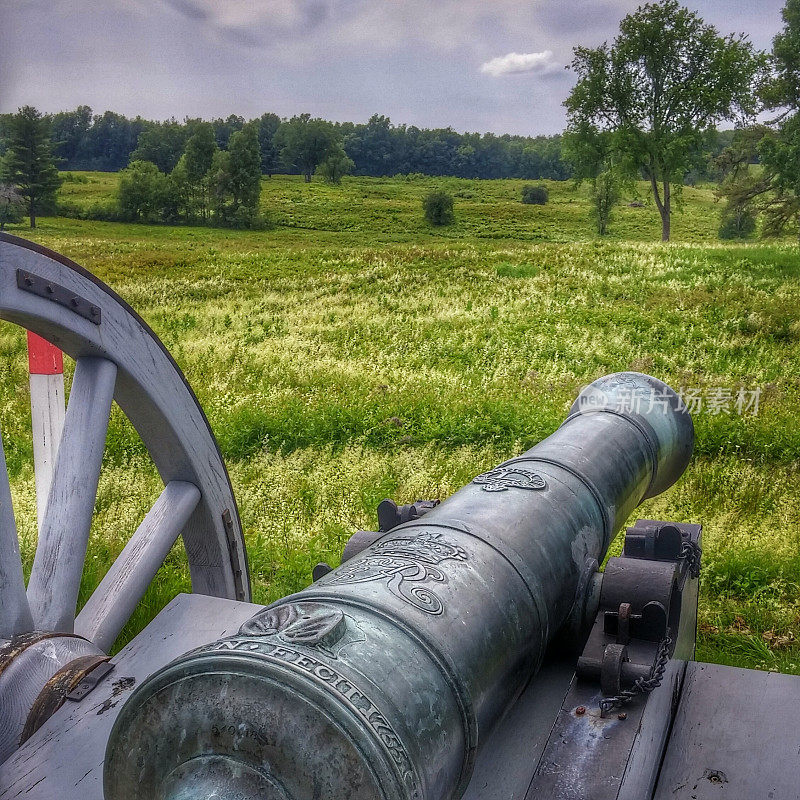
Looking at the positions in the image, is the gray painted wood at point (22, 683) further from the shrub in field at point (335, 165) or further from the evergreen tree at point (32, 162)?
the shrub in field at point (335, 165)

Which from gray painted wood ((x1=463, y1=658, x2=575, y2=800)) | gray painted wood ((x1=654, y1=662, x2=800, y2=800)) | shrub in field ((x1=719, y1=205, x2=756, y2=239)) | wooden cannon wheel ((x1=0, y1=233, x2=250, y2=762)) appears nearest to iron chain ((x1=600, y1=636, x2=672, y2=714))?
gray painted wood ((x1=463, y1=658, x2=575, y2=800))

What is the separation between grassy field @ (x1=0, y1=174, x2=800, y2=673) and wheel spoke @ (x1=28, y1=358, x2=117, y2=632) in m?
1.31

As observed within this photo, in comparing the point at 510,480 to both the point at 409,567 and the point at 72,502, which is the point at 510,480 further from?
the point at 72,502

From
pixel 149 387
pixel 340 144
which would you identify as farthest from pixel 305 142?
pixel 149 387

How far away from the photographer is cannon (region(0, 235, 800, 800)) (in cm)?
Answer: 100

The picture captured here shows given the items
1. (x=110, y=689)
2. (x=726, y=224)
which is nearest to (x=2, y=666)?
(x=110, y=689)

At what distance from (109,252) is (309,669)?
5.48 metres

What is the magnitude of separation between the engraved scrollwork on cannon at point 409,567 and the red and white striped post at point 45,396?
1366mm

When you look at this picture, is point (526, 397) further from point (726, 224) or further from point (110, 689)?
point (726, 224)

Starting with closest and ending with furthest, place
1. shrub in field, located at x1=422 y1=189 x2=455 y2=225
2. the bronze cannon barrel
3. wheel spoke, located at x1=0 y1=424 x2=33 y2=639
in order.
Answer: the bronze cannon barrel → wheel spoke, located at x1=0 y1=424 x2=33 y2=639 → shrub in field, located at x1=422 y1=189 x2=455 y2=225

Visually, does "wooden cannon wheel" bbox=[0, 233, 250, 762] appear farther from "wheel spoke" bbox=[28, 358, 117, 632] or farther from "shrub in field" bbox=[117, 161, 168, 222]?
"shrub in field" bbox=[117, 161, 168, 222]

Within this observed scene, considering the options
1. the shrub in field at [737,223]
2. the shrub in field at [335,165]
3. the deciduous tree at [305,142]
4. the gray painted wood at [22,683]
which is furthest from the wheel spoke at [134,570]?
the shrub in field at [737,223]

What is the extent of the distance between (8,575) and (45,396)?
2.89 ft

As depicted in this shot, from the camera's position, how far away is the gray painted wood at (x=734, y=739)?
5.73ft
